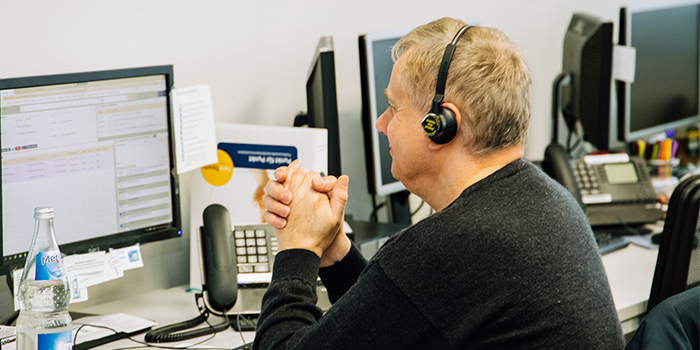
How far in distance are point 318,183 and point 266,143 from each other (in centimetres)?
49

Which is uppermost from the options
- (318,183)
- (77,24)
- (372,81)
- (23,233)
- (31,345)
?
(77,24)

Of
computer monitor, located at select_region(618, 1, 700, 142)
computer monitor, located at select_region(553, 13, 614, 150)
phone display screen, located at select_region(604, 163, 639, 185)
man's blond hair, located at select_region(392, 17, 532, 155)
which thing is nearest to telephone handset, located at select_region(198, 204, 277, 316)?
man's blond hair, located at select_region(392, 17, 532, 155)

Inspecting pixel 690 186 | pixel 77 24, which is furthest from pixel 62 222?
pixel 690 186

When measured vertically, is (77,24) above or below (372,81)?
above

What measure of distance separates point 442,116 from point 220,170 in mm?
730

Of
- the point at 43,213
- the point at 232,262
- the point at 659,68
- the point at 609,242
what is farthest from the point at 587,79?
the point at 43,213

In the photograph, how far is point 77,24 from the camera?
4.44ft

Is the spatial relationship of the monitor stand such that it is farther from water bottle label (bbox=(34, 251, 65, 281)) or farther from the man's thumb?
water bottle label (bbox=(34, 251, 65, 281))

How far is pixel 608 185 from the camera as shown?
2.02 meters

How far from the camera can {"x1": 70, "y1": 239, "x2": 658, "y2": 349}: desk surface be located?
126cm

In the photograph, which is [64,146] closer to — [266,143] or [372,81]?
[266,143]

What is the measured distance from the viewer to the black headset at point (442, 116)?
0.87 m

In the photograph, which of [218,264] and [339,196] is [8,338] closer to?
[218,264]

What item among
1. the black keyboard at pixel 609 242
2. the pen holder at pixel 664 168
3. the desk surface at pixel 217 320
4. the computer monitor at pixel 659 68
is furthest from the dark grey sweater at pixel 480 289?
the pen holder at pixel 664 168
